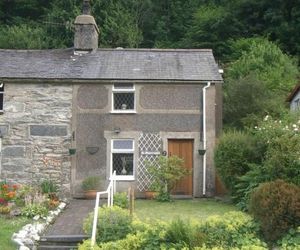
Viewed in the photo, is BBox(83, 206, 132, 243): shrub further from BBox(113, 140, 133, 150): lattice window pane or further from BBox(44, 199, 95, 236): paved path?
BBox(113, 140, 133, 150): lattice window pane

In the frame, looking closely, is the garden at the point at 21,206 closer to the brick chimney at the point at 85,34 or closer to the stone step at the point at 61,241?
the stone step at the point at 61,241

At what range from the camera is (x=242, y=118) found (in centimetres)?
2745


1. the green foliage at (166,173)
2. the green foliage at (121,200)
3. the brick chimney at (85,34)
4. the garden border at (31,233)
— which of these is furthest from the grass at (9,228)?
the brick chimney at (85,34)

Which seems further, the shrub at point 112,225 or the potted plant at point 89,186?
the potted plant at point 89,186

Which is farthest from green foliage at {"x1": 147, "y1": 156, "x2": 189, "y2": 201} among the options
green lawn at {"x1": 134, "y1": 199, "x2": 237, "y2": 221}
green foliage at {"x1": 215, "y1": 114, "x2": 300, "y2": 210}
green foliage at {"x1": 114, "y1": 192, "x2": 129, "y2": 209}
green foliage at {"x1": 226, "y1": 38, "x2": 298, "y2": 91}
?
green foliage at {"x1": 226, "y1": 38, "x2": 298, "y2": 91}

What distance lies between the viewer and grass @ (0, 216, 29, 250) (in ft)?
40.7

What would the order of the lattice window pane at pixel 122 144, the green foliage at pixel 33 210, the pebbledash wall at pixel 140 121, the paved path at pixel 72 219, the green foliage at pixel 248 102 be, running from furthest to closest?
the green foliage at pixel 248 102 < the lattice window pane at pixel 122 144 < the pebbledash wall at pixel 140 121 < the green foliage at pixel 33 210 < the paved path at pixel 72 219

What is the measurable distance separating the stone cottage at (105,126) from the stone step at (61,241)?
26.2 ft

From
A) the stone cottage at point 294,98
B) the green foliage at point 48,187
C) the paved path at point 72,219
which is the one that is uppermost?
the stone cottage at point 294,98

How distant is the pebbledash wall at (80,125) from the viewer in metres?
20.9

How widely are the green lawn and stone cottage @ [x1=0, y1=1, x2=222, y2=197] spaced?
1.77 meters

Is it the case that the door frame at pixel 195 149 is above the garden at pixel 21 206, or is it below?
above

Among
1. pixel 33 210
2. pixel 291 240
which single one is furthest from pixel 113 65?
pixel 291 240

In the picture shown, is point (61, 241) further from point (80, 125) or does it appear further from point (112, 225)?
point (80, 125)
